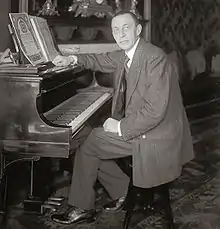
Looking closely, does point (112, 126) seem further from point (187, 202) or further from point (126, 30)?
point (187, 202)

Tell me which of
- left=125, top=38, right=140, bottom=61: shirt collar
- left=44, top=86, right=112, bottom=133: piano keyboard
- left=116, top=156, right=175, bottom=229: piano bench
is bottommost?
left=116, top=156, right=175, bottom=229: piano bench

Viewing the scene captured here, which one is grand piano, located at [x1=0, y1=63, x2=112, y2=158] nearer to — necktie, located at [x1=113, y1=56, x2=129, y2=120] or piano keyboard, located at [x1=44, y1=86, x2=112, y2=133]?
piano keyboard, located at [x1=44, y1=86, x2=112, y2=133]

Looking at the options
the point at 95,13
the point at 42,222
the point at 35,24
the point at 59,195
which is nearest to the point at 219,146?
the point at 95,13

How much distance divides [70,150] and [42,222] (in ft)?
2.76

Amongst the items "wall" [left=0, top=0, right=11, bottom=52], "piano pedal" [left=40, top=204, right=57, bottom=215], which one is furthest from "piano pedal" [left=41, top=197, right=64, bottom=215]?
"wall" [left=0, top=0, right=11, bottom=52]

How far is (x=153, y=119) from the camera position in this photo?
9.07 ft

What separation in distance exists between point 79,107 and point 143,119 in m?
0.55

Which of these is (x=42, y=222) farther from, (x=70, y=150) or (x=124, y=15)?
(x=124, y=15)

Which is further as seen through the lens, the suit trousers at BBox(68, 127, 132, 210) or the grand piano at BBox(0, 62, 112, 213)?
the suit trousers at BBox(68, 127, 132, 210)

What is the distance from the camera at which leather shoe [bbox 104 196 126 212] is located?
357 centimetres

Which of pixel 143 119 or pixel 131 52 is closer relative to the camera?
pixel 143 119

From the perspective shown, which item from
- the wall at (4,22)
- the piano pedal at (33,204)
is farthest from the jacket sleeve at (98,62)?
the piano pedal at (33,204)

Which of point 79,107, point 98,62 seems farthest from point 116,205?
point 98,62

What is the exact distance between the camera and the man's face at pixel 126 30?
2.90 metres
